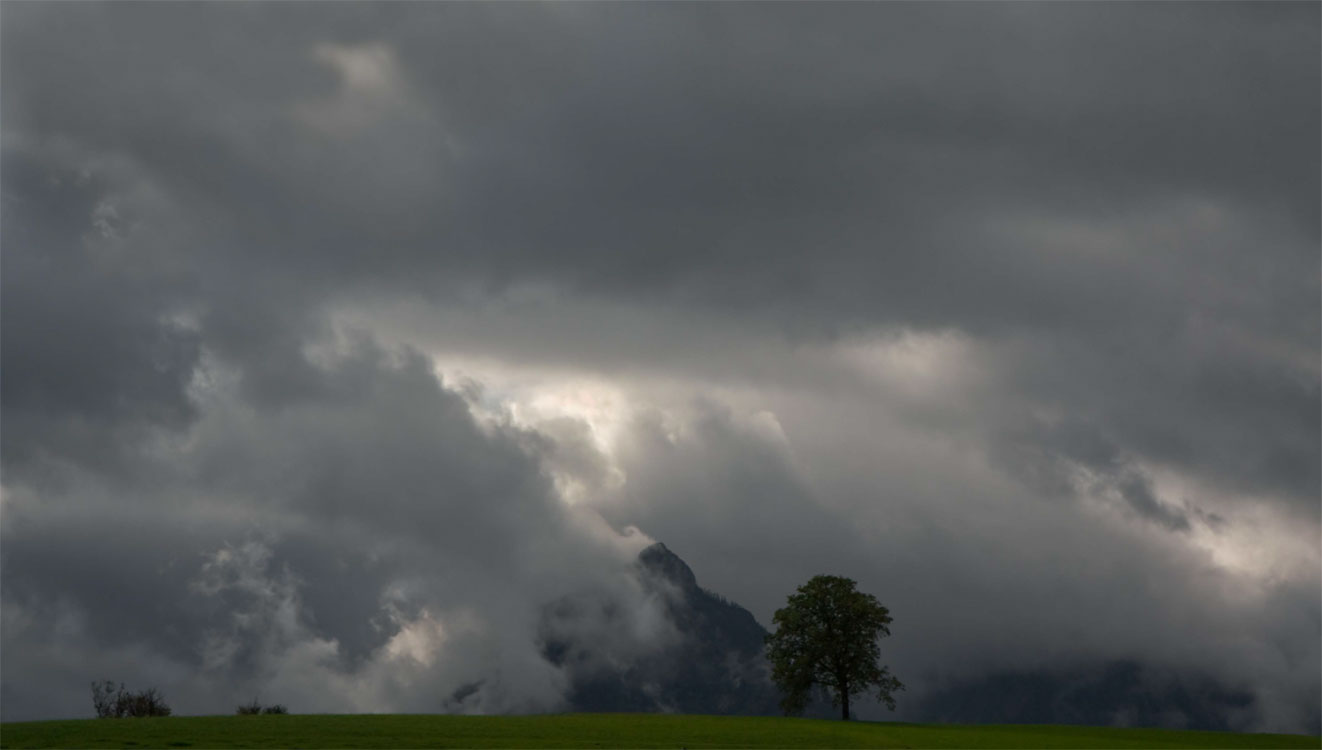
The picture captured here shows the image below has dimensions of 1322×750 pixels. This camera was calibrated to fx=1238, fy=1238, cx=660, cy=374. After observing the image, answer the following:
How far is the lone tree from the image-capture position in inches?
5251

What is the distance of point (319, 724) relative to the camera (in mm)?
85500

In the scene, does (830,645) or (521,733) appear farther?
(830,645)

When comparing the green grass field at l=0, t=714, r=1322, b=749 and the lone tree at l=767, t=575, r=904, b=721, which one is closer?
the green grass field at l=0, t=714, r=1322, b=749

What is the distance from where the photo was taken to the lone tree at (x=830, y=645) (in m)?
133

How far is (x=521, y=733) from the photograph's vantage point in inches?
3445

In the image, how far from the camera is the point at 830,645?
133m

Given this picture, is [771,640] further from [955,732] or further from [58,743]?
[58,743]

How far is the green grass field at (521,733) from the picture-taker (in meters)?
75.1

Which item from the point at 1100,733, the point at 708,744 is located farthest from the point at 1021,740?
the point at 708,744

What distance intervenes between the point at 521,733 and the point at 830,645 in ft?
177

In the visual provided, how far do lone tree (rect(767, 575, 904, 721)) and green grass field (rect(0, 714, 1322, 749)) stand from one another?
1922cm

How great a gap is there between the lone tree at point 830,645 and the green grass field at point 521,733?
19218mm

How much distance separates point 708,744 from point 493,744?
1448 cm

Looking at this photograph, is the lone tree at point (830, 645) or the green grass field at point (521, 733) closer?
the green grass field at point (521, 733)
